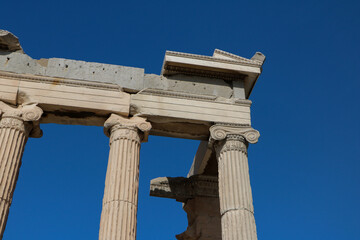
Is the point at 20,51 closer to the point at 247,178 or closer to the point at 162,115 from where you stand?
the point at 162,115

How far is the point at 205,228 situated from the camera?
20438mm

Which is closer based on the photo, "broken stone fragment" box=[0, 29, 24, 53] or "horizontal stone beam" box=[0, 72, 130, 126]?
"horizontal stone beam" box=[0, 72, 130, 126]

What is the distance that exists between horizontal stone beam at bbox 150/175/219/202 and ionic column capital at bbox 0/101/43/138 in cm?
729

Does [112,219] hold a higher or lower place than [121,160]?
lower

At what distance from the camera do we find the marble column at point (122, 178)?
13820 millimetres

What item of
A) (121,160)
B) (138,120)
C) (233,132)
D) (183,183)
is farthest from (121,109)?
(183,183)

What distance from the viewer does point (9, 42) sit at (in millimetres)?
16891

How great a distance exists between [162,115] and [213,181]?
5.85m

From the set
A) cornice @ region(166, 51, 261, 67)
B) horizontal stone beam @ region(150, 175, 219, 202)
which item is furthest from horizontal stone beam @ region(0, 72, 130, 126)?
horizontal stone beam @ region(150, 175, 219, 202)

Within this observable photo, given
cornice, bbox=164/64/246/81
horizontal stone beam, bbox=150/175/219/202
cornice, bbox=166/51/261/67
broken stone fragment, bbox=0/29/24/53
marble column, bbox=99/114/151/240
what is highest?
cornice, bbox=166/51/261/67

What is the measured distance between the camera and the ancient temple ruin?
1467cm

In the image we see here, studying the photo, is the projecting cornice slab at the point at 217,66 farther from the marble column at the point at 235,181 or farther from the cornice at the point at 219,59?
the marble column at the point at 235,181

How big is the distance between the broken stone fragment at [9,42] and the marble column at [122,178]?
4.42 meters

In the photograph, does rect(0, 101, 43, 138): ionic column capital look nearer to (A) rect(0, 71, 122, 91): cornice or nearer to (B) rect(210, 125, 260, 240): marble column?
(A) rect(0, 71, 122, 91): cornice
